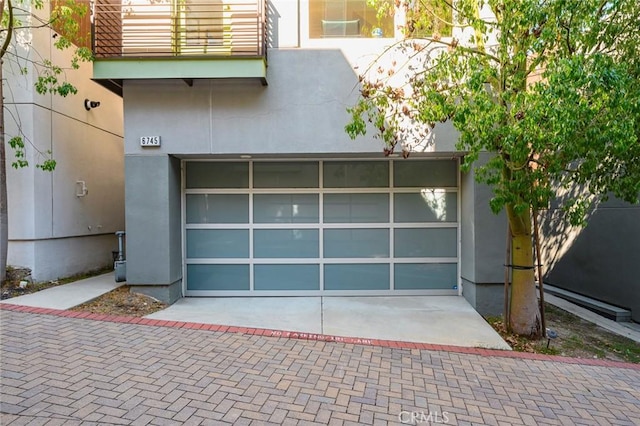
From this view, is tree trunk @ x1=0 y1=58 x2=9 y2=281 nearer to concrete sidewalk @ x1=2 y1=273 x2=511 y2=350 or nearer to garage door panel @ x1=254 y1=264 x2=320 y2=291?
concrete sidewalk @ x1=2 y1=273 x2=511 y2=350

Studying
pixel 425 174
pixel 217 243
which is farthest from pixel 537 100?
pixel 217 243

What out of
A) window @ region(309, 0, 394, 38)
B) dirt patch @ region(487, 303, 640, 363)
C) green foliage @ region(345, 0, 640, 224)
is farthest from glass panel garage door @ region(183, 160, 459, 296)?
window @ region(309, 0, 394, 38)

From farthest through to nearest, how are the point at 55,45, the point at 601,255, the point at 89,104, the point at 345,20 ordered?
the point at 89,104 → the point at 601,255 → the point at 345,20 → the point at 55,45

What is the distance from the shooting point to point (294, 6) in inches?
249

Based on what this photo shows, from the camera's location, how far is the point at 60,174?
732cm

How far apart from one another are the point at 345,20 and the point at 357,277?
4.69 metres

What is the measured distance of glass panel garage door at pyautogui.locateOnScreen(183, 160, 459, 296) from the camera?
275 inches

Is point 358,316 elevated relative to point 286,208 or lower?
lower

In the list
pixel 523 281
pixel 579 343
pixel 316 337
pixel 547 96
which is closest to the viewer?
pixel 547 96

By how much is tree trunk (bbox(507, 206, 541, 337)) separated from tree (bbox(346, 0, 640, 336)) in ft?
0.04

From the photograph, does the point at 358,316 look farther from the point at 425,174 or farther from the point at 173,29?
the point at 173,29

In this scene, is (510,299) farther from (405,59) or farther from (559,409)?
(405,59)

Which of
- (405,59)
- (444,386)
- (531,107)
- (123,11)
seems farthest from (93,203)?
(531,107)

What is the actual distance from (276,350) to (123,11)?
→ 19.7ft
